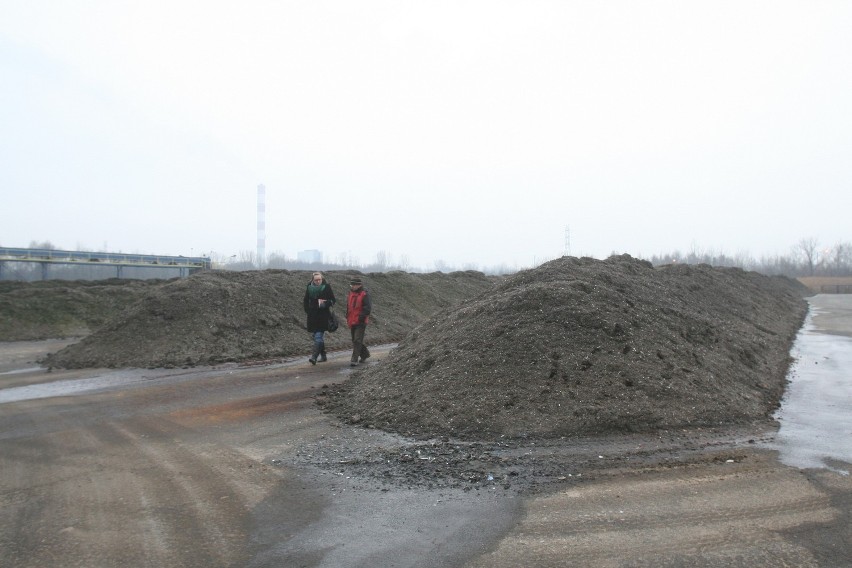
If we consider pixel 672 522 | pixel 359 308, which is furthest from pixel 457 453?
pixel 359 308

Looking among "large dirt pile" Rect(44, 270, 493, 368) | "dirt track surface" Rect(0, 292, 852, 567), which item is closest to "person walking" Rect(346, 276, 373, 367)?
"large dirt pile" Rect(44, 270, 493, 368)

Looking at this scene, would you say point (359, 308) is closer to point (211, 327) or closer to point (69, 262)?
point (211, 327)

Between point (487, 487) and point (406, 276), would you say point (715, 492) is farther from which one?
point (406, 276)

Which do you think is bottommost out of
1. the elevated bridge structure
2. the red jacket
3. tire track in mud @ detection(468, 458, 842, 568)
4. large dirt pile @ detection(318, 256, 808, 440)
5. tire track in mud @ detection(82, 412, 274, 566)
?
tire track in mud @ detection(82, 412, 274, 566)

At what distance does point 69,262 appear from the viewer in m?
31.2

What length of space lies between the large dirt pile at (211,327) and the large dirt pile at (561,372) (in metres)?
4.97

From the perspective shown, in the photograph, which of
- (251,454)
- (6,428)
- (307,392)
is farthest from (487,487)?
(6,428)

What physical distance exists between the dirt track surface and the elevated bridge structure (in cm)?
2297

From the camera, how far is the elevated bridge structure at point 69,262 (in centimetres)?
3127

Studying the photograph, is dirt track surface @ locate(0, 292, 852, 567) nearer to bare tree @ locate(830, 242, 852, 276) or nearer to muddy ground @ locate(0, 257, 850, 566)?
muddy ground @ locate(0, 257, 850, 566)

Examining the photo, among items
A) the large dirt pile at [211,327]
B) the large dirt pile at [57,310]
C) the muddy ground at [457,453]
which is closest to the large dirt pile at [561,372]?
the muddy ground at [457,453]

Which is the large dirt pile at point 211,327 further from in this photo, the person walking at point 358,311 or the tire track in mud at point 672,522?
the tire track in mud at point 672,522

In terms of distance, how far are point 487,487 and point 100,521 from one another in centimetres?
301

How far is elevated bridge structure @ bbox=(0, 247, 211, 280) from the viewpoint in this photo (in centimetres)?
3127
